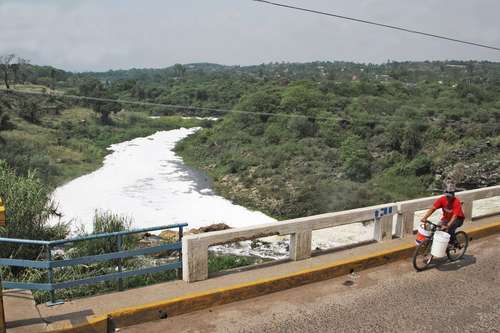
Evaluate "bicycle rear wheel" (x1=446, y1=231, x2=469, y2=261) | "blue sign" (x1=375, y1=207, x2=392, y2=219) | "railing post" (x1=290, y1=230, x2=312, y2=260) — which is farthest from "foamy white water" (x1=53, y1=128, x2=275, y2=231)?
"bicycle rear wheel" (x1=446, y1=231, x2=469, y2=261)

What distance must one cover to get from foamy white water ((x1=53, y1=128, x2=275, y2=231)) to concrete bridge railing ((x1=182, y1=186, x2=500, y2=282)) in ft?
61.1

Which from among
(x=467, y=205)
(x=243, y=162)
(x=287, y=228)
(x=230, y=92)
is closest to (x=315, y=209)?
(x=243, y=162)

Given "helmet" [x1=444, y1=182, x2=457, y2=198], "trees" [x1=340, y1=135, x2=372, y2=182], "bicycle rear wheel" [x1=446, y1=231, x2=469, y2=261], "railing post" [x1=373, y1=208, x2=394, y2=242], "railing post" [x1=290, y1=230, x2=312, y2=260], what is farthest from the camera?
"trees" [x1=340, y1=135, x2=372, y2=182]

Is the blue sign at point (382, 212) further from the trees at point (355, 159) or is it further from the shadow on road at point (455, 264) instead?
the trees at point (355, 159)

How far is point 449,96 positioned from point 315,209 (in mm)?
34244

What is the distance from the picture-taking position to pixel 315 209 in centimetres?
3128

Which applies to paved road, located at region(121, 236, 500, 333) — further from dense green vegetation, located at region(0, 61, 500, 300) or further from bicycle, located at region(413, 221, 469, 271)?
dense green vegetation, located at region(0, 61, 500, 300)

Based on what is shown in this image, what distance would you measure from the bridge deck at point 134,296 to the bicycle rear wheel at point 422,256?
2.27 ft

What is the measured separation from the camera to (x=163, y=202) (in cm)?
3438

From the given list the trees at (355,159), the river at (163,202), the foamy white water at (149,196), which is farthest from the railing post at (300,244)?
the trees at (355,159)

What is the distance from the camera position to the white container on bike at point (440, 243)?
24.2 ft

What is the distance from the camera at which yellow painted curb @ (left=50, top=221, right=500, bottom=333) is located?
17.6ft

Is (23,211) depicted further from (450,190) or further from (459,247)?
(459,247)

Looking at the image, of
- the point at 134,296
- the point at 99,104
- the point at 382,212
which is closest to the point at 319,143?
the point at 382,212
